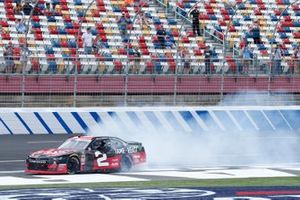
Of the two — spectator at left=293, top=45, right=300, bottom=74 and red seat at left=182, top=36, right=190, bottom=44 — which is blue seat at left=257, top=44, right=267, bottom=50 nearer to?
spectator at left=293, top=45, right=300, bottom=74

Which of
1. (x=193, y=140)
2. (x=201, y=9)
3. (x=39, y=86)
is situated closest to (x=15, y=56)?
(x=39, y=86)

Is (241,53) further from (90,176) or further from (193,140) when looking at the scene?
(90,176)

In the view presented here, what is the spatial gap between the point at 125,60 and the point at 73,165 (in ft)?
31.1

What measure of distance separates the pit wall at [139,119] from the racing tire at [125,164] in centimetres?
670

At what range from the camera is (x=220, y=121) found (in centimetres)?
3319

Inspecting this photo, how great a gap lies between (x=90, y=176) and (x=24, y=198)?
4.70 meters

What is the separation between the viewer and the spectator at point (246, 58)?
35206mm

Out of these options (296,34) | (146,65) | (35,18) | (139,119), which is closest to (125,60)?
(146,65)

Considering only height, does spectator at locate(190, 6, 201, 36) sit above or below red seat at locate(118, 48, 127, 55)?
above

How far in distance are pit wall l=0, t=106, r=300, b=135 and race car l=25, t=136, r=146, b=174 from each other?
253 inches

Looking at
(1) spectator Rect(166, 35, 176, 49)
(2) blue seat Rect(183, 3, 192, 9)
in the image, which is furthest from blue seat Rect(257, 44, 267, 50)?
(1) spectator Rect(166, 35, 176, 49)

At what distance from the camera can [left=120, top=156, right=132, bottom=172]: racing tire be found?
25234mm

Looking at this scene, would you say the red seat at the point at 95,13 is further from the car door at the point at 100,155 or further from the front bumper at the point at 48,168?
the front bumper at the point at 48,168

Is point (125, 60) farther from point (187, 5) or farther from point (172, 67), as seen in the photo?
point (187, 5)
